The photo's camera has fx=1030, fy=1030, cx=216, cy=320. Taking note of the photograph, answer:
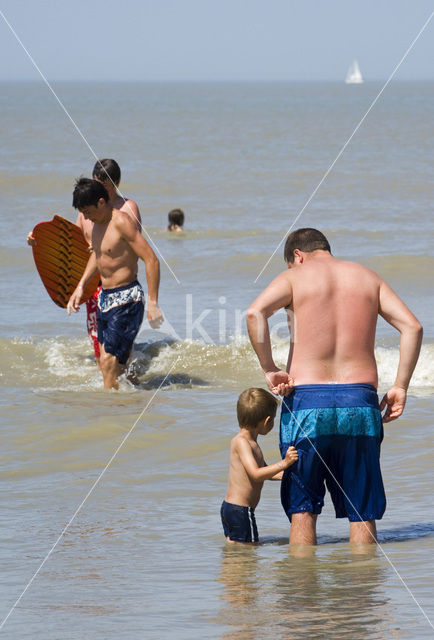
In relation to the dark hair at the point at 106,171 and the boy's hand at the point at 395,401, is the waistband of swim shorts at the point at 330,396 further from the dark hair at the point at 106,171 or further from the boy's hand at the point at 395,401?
the dark hair at the point at 106,171

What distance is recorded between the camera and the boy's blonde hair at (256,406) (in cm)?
446

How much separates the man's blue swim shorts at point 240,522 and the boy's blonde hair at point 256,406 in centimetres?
39

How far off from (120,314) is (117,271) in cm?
30

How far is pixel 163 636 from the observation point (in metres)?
3.46

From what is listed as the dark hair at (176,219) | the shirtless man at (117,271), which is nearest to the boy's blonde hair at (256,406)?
the shirtless man at (117,271)

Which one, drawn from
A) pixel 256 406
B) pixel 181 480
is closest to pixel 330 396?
pixel 256 406

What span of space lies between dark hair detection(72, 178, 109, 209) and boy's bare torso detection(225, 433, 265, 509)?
9.49ft

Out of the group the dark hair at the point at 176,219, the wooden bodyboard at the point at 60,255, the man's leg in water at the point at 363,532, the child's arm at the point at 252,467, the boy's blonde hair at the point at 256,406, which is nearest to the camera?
the man's leg in water at the point at 363,532

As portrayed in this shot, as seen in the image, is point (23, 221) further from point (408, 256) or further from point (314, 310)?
point (314, 310)

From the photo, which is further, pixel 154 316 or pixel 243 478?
pixel 154 316

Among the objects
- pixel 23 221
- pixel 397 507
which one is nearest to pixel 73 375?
pixel 397 507

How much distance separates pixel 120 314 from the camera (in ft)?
23.8

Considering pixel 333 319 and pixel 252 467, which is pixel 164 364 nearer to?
pixel 252 467

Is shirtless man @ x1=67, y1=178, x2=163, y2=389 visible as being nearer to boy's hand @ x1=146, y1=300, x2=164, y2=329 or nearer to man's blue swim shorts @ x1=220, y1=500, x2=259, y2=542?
boy's hand @ x1=146, y1=300, x2=164, y2=329
